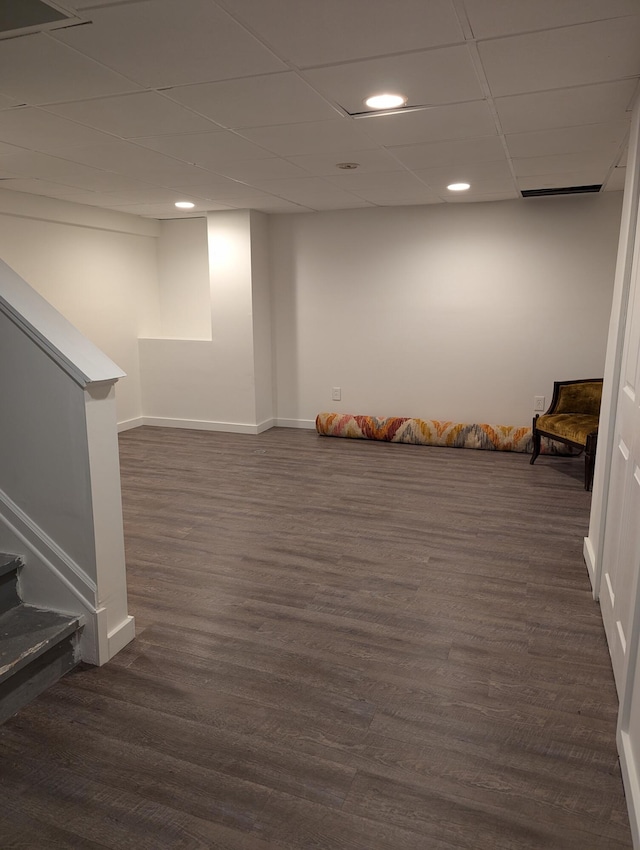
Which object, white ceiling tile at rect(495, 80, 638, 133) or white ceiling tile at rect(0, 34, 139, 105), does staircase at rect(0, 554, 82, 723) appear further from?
white ceiling tile at rect(495, 80, 638, 133)

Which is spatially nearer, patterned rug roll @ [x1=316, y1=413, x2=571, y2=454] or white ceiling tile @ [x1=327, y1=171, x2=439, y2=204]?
white ceiling tile @ [x1=327, y1=171, x2=439, y2=204]

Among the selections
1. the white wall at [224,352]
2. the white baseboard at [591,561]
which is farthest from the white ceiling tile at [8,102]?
the white baseboard at [591,561]

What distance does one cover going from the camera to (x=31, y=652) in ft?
7.04

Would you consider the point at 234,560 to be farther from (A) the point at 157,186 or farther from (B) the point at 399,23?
(A) the point at 157,186

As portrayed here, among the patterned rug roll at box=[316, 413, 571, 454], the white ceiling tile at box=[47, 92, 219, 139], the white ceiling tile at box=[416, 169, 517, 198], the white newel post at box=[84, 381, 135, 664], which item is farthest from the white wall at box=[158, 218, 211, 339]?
the white newel post at box=[84, 381, 135, 664]

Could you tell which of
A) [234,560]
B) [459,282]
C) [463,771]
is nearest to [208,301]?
[459,282]

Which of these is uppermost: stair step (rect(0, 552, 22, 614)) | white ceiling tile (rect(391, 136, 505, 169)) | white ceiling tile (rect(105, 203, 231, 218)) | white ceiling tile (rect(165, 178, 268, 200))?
white ceiling tile (rect(105, 203, 231, 218))

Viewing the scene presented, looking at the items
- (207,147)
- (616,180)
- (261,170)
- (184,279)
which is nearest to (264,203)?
(261,170)

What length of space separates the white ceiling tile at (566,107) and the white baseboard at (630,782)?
2.44 meters

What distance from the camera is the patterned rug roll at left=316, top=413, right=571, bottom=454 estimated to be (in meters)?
5.61

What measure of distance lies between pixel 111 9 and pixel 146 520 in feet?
9.51

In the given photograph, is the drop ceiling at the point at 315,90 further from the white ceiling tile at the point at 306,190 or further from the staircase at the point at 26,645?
the staircase at the point at 26,645

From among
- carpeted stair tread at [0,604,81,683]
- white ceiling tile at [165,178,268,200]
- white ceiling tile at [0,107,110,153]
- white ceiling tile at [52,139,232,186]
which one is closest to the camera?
carpeted stair tread at [0,604,81,683]

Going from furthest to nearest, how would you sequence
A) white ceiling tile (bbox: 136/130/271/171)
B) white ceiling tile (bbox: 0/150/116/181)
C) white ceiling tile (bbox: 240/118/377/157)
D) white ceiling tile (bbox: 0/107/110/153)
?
white ceiling tile (bbox: 0/150/116/181) → white ceiling tile (bbox: 136/130/271/171) → white ceiling tile (bbox: 240/118/377/157) → white ceiling tile (bbox: 0/107/110/153)
